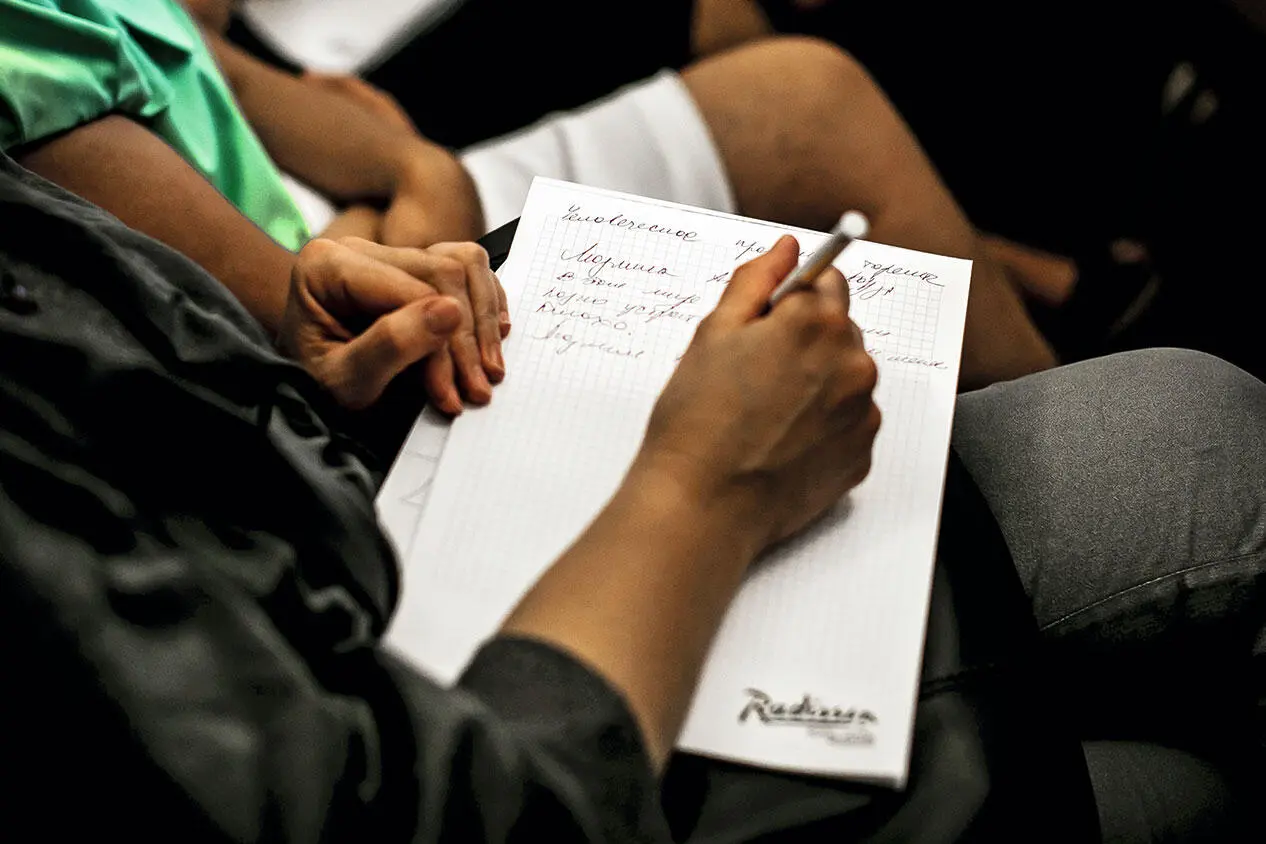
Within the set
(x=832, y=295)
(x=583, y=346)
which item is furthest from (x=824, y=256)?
(x=583, y=346)

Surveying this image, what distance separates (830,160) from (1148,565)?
384 millimetres

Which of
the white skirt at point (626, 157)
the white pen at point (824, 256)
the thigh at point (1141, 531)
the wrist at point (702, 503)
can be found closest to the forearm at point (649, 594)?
the wrist at point (702, 503)

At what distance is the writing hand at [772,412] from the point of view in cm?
46

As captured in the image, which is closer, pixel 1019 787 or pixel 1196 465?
pixel 1019 787

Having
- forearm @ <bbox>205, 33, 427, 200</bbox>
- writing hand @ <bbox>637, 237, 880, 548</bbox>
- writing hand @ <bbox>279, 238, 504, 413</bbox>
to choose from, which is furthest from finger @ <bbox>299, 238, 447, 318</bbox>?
forearm @ <bbox>205, 33, 427, 200</bbox>

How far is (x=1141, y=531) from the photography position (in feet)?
1.83

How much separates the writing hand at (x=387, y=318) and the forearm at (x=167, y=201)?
8 cm

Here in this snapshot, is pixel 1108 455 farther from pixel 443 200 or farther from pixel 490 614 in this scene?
pixel 443 200

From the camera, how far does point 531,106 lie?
1.16m

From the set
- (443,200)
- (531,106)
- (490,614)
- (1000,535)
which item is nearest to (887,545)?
(1000,535)

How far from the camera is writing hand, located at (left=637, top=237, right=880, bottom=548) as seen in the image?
0.46 metres

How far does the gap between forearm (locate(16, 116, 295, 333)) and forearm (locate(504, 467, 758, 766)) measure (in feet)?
0.98

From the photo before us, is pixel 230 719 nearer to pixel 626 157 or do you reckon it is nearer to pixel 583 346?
pixel 583 346

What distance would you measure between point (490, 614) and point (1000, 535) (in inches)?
10.5
